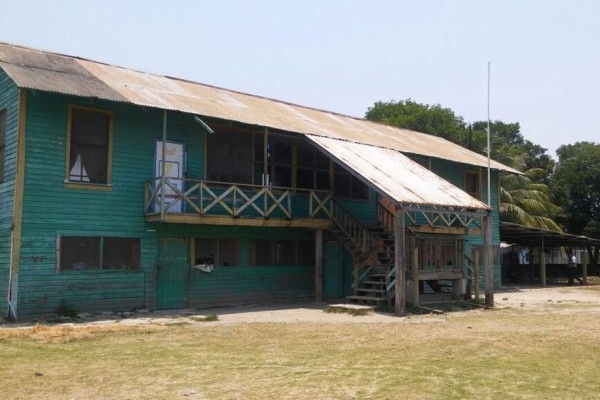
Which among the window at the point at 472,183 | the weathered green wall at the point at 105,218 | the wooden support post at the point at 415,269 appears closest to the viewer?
the weathered green wall at the point at 105,218

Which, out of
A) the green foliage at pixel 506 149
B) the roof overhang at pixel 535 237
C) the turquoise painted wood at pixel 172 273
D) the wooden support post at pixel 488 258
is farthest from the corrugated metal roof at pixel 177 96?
the green foliage at pixel 506 149

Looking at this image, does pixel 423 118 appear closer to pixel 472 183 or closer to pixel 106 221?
pixel 472 183

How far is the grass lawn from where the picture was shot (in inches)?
279

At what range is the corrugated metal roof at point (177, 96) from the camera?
49.2 ft

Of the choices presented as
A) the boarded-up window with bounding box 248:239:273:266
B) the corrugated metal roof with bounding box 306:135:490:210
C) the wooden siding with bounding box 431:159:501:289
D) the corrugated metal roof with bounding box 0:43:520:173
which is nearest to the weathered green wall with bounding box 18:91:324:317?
the boarded-up window with bounding box 248:239:273:266

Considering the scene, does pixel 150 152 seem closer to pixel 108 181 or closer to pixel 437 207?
pixel 108 181

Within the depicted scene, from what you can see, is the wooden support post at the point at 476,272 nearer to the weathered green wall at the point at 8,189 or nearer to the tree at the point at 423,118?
the weathered green wall at the point at 8,189

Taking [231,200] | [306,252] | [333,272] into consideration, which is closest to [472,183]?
[333,272]

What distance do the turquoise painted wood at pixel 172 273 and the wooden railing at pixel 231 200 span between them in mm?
999

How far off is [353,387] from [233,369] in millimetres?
1893

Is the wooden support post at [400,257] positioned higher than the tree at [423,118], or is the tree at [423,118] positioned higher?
the tree at [423,118]

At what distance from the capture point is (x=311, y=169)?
20.3 meters

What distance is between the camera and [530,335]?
37.8ft

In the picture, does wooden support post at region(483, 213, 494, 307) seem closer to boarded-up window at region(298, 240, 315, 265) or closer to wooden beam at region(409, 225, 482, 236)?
wooden beam at region(409, 225, 482, 236)
